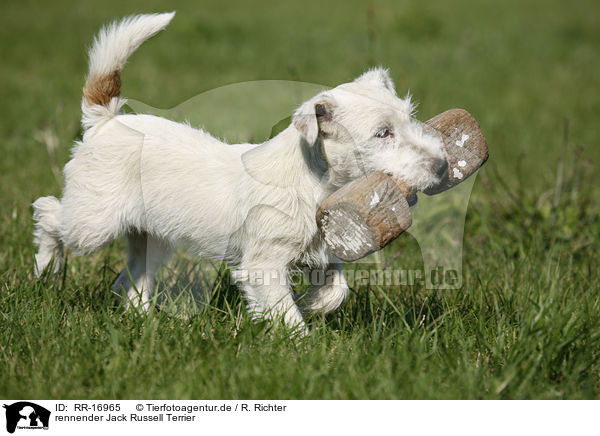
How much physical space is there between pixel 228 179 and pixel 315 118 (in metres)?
0.66

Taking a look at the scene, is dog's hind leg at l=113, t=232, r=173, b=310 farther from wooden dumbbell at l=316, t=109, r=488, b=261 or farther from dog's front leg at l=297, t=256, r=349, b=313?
wooden dumbbell at l=316, t=109, r=488, b=261

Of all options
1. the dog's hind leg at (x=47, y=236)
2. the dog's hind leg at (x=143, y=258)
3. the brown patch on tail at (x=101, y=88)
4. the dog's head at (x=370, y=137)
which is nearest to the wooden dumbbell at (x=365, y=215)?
the dog's head at (x=370, y=137)

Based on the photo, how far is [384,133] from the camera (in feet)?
9.73

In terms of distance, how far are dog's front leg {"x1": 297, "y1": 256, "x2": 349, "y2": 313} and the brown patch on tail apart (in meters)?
1.58

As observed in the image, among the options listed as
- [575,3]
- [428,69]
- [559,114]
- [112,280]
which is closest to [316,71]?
[428,69]

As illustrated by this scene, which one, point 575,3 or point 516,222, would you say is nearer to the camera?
point 516,222

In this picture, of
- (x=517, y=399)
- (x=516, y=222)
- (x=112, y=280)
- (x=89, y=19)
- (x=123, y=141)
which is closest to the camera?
(x=517, y=399)

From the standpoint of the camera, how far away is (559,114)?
9.77 metres

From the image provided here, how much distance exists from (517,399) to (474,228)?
267 centimetres

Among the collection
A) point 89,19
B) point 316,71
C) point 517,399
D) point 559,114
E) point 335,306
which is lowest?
point 517,399

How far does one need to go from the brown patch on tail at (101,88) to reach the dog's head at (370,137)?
127cm

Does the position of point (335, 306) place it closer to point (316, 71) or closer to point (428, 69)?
point (316, 71)
